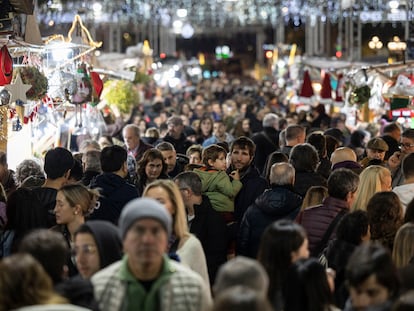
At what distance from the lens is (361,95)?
74.9ft

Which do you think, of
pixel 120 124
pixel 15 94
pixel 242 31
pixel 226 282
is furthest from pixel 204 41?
pixel 226 282

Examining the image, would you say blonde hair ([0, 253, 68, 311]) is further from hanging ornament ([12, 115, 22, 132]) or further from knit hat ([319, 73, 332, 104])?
knit hat ([319, 73, 332, 104])

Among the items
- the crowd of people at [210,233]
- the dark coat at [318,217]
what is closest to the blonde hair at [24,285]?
the crowd of people at [210,233]

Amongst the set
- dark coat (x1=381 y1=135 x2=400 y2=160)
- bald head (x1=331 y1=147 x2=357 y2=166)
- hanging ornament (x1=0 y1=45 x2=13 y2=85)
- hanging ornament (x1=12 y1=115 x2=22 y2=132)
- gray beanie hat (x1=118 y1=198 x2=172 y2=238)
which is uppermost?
hanging ornament (x1=0 y1=45 x2=13 y2=85)

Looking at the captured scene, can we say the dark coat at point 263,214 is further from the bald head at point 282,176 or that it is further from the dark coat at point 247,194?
the dark coat at point 247,194

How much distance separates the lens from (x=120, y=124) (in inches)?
934

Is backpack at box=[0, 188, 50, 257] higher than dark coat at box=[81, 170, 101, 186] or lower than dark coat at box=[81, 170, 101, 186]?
higher

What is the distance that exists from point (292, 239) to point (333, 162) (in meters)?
6.43

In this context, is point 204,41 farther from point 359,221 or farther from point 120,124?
point 359,221

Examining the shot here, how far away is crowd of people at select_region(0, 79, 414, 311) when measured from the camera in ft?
21.9


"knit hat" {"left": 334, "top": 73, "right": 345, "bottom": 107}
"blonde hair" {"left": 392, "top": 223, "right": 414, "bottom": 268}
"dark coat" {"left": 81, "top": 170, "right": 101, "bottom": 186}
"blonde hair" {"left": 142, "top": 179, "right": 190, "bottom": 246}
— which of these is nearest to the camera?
"blonde hair" {"left": 392, "top": 223, "right": 414, "bottom": 268}

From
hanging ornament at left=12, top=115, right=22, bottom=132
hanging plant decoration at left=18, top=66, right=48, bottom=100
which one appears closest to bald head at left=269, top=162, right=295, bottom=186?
hanging plant decoration at left=18, top=66, right=48, bottom=100

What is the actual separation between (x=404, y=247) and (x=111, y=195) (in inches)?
140

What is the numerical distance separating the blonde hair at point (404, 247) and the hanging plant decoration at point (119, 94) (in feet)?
54.6
